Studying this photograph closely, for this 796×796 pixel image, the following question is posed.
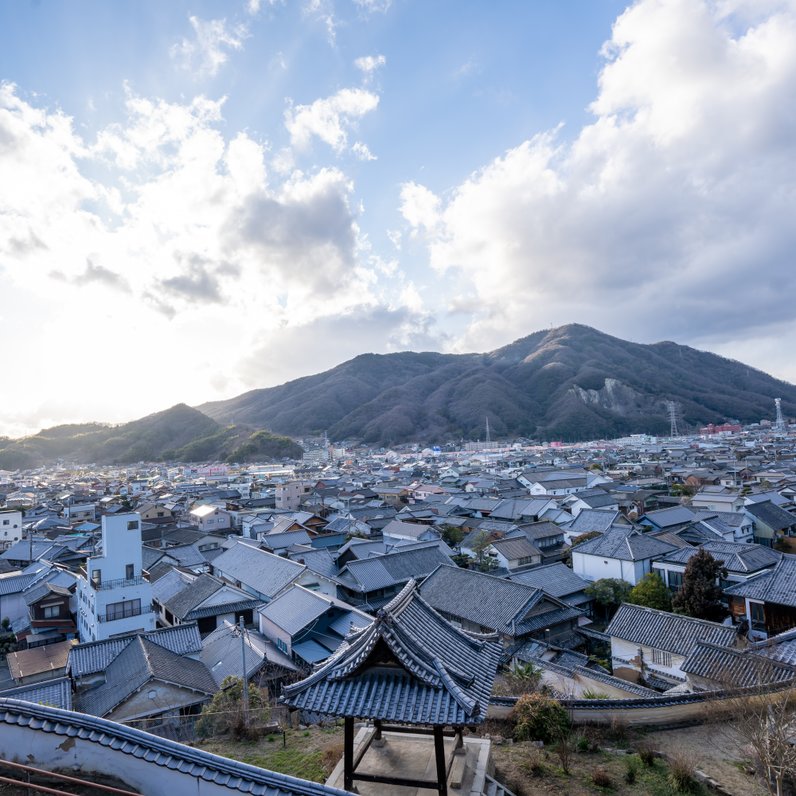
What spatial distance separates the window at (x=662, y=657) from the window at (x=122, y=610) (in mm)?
22375

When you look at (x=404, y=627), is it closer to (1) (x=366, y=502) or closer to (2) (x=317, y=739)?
(2) (x=317, y=739)

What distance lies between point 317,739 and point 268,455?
129 metres

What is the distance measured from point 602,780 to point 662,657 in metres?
11.4

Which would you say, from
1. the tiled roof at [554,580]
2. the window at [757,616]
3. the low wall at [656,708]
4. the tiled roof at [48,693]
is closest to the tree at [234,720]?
the tiled roof at [48,693]

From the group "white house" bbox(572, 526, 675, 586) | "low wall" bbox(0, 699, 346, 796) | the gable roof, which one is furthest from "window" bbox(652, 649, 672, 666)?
"low wall" bbox(0, 699, 346, 796)

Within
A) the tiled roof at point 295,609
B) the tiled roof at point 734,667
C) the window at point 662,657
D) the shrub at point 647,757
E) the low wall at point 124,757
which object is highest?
the low wall at point 124,757

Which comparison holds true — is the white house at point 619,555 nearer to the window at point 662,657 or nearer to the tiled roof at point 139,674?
the window at point 662,657

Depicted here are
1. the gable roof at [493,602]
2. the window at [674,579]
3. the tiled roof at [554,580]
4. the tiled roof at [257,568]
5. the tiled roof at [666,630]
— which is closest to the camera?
the tiled roof at [666,630]

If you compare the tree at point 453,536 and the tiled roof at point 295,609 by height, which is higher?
the tiled roof at point 295,609

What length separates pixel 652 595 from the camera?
23.5m

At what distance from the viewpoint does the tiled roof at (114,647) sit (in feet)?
57.1

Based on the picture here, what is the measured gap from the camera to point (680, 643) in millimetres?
17781

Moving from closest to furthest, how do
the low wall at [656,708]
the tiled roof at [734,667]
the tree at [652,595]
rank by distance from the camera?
the low wall at [656,708]
the tiled roof at [734,667]
the tree at [652,595]

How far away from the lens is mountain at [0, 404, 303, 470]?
139m
